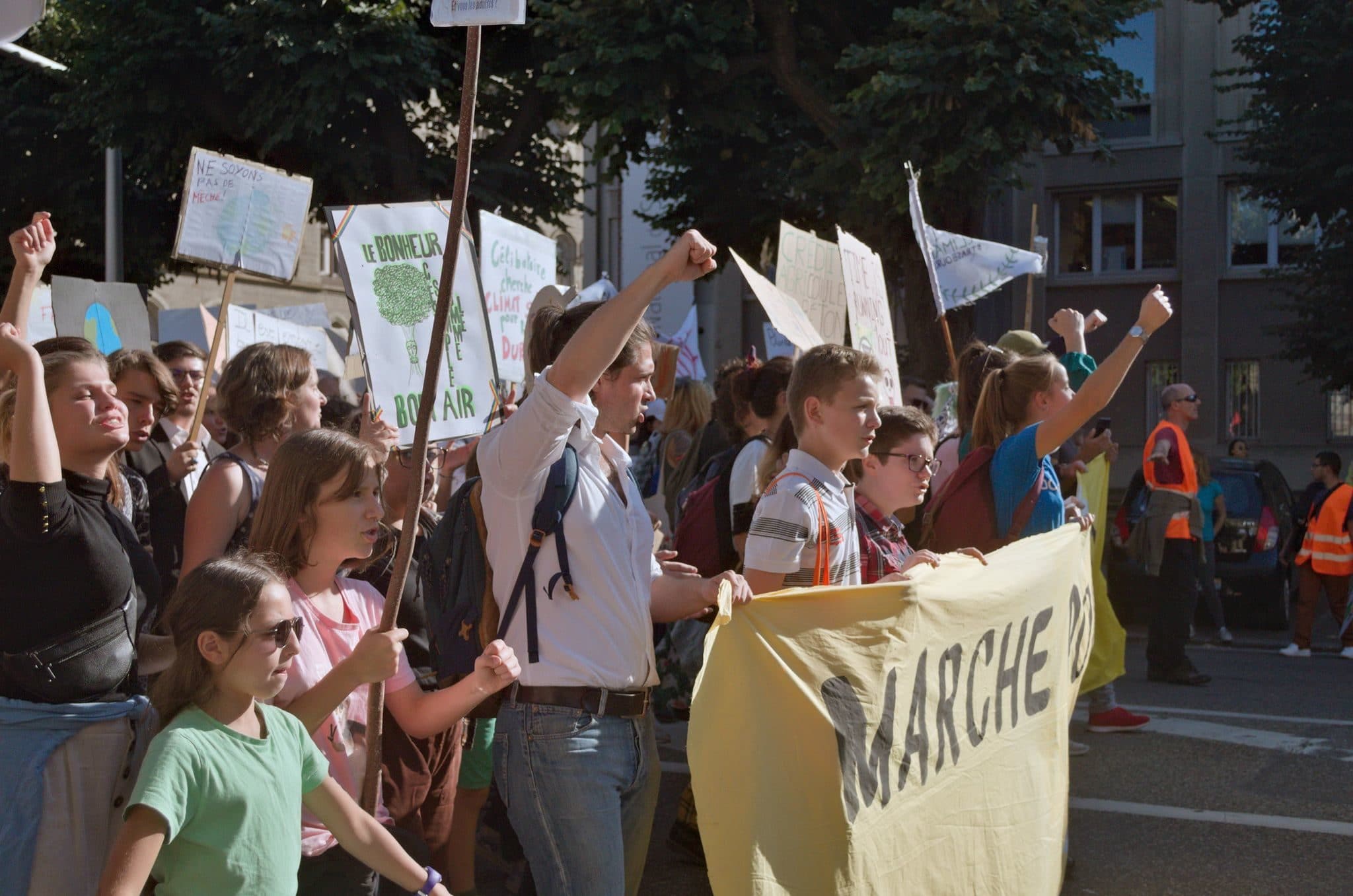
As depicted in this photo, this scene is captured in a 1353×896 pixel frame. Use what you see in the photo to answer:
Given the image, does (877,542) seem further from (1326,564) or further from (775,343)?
(1326,564)

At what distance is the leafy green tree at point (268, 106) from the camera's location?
17.7 metres

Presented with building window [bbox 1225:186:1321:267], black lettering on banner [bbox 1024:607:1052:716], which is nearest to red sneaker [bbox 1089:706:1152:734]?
black lettering on banner [bbox 1024:607:1052:716]

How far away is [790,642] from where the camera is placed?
3072mm

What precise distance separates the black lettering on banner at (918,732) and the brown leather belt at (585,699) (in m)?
0.73

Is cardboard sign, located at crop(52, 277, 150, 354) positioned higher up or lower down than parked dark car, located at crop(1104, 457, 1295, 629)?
higher up

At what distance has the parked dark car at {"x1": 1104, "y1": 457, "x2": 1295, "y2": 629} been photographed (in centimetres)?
1277

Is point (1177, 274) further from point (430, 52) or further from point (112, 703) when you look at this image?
point (112, 703)

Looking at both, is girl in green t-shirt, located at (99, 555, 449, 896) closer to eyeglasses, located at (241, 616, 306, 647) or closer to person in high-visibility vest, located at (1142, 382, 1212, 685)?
eyeglasses, located at (241, 616, 306, 647)

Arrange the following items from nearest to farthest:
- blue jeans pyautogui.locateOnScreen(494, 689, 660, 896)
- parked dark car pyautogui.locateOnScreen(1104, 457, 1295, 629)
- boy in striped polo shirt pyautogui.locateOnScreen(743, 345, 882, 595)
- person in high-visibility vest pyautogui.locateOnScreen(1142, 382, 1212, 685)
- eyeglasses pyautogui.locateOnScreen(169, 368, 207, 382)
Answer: blue jeans pyautogui.locateOnScreen(494, 689, 660, 896)
boy in striped polo shirt pyautogui.locateOnScreen(743, 345, 882, 595)
eyeglasses pyautogui.locateOnScreen(169, 368, 207, 382)
person in high-visibility vest pyautogui.locateOnScreen(1142, 382, 1212, 685)
parked dark car pyautogui.locateOnScreen(1104, 457, 1295, 629)

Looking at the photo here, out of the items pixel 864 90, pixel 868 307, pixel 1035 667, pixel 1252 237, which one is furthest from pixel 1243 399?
pixel 1035 667

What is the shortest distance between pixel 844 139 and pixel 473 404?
12.3 meters

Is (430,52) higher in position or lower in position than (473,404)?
higher

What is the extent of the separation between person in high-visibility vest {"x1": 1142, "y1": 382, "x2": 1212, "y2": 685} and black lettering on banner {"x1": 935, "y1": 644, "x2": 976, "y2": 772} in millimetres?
6002

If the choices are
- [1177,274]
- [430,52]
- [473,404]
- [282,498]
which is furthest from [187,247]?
[1177,274]
